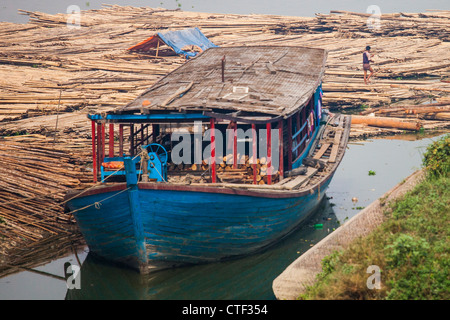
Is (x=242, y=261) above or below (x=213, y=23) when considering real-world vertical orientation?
below

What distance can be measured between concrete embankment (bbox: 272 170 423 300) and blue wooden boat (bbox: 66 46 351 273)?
1.65 m

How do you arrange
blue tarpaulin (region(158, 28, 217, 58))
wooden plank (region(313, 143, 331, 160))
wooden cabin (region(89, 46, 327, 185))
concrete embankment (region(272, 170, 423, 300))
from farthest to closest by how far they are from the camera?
blue tarpaulin (region(158, 28, 217, 58)) < wooden plank (region(313, 143, 331, 160)) < wooden cabin (region(89, 46, 327, 185)) < concrete embankment (region(272, 170, 423, 300))

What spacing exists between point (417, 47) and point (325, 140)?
603 inches

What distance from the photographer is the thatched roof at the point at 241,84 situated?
13641 mm

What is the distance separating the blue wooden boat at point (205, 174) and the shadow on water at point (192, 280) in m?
0.22

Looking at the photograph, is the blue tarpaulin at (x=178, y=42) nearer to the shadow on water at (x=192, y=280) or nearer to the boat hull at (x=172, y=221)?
the shadow on water at (x=192, y=280)

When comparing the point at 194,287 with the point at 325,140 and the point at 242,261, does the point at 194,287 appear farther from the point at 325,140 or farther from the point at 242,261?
the point at 325,140

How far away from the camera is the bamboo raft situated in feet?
48.7

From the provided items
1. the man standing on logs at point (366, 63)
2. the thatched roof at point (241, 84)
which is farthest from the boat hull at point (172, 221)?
the man standing on logs at point (366, 63)

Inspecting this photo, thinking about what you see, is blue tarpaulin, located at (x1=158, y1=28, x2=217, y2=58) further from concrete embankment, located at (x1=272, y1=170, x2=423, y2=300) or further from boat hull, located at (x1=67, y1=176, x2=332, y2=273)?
concrete embankment, located at (x1=272, y1=170, x2=423, y2=300)

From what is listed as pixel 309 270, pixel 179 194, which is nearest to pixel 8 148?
pixel 179 194

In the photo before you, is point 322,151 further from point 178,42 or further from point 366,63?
point 178,42

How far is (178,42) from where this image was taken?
30.0 meters

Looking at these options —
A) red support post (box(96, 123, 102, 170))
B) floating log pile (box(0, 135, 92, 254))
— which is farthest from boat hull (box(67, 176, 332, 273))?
floating log pile (box(0, 135, 92, 254))
